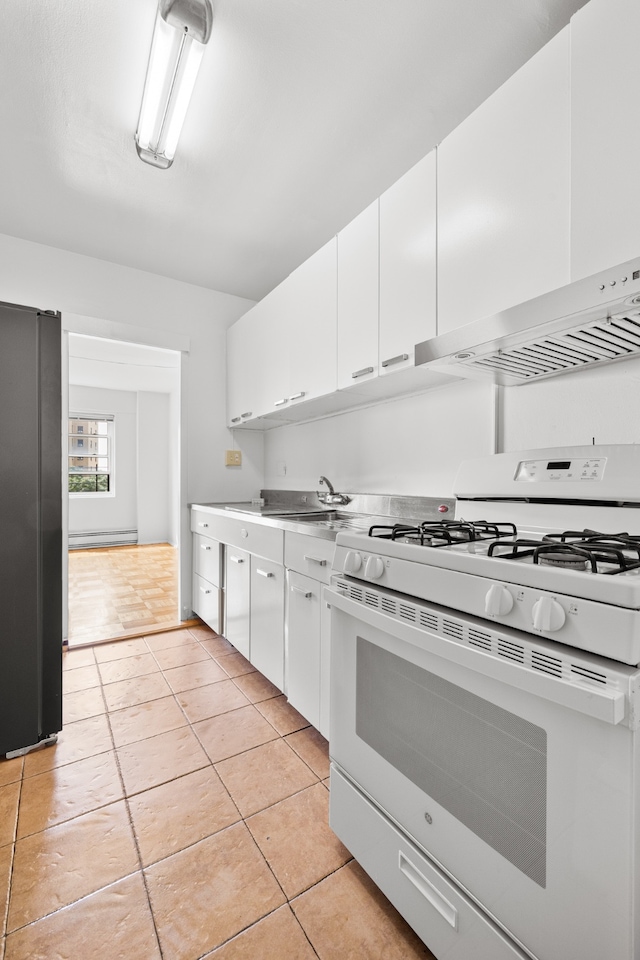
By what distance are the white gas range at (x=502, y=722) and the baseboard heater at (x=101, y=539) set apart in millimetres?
6072

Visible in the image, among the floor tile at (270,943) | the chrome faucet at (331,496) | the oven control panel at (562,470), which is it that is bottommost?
the floor tile at (270,943)

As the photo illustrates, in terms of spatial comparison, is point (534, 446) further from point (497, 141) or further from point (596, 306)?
point (497, 141)

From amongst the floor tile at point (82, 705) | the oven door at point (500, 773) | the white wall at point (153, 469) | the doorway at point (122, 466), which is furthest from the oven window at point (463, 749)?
the white wall at point (153, 469)

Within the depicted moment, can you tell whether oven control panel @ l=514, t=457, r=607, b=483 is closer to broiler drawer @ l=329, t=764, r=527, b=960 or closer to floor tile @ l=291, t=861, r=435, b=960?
broiler drawer @ l=329, t=764, r=527, b=960

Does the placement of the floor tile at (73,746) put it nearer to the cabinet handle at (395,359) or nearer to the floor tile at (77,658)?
the floor tile at (77,658)

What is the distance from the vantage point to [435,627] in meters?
0.88

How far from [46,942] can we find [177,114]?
99.8 inches

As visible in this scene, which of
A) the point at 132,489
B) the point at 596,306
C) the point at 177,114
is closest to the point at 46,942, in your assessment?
the point at 596,306

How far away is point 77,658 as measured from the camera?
8.43 ft

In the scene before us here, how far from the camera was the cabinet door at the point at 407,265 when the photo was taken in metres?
1.53

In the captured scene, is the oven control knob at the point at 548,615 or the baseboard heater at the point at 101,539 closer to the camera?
the oven control knob at the point at 548,615

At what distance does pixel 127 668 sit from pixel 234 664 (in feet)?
1.94

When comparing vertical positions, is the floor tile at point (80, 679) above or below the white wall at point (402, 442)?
below

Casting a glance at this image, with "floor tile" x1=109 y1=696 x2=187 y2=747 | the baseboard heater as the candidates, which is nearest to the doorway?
the baseboard heater
